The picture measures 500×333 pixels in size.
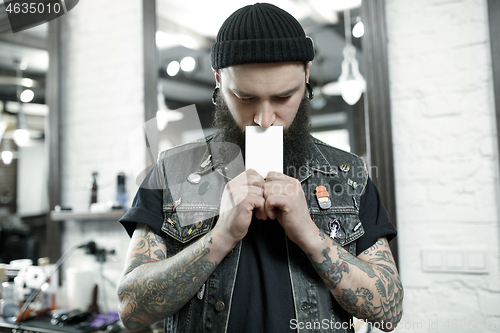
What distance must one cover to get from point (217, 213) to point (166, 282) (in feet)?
0.72

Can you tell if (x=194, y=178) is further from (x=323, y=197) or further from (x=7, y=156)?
(x=7, y=156)

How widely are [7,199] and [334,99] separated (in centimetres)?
224

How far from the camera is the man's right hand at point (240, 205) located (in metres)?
0.78

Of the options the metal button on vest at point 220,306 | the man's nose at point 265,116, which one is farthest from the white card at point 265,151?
the metal button on vest at point 220,306

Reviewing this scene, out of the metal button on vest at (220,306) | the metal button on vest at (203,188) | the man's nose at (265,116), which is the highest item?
the man's nose at (265,116)

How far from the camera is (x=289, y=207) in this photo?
79cm

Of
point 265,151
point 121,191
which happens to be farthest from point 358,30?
point 121,191

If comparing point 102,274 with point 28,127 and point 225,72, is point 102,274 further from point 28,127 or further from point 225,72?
point 225,72

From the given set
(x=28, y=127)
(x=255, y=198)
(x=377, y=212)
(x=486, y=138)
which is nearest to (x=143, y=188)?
(x=255, y=198)

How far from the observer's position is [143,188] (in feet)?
3.14

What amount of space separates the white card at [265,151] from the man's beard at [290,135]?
0.09m

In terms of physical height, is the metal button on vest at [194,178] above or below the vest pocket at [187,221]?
above

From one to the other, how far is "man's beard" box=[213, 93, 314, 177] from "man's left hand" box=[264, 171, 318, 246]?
18 centimetres

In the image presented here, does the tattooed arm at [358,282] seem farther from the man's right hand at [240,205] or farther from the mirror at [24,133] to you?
the mirror at [24,133]
